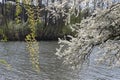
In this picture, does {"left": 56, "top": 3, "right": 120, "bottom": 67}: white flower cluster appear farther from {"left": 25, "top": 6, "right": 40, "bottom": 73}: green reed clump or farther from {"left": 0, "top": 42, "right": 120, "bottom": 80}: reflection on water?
{"left": 0, "top": 42, "right": 120, "bottom": 80}: reflection on water

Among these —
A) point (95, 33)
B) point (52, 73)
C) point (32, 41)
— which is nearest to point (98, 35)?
point (95, 33)

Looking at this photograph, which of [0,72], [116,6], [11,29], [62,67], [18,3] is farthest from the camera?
[11,29]

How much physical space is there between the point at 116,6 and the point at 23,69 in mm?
15188

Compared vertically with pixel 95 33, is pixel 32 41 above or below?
above

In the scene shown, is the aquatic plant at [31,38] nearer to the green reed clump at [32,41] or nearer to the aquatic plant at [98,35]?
the green reed clump at [32,41]

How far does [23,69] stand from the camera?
20.0m

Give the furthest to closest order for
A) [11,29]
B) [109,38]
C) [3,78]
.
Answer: [11,29]
[3,78]
[109,38]

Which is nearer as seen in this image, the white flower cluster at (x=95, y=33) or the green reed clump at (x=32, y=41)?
the green reed clump at (x=32, y=41)

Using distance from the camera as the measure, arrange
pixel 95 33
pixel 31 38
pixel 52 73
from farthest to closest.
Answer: pixel 52 73 → pixel 95 33 → pixel 31 38

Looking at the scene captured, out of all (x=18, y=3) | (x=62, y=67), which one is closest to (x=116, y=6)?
(x=18, y=3)

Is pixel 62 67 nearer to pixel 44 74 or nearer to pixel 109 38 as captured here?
pixel 44 74

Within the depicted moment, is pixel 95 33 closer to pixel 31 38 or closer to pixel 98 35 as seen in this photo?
pixel 98 35

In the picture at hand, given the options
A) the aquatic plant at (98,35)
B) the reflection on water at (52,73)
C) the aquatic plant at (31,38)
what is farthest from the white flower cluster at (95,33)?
the reflection on water at (52,73)

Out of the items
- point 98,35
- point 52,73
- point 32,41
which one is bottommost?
point 52,73
